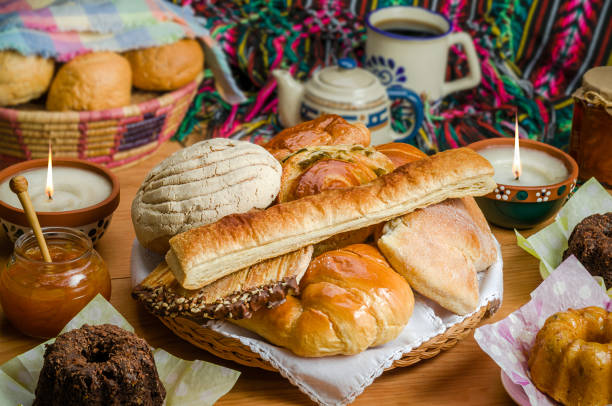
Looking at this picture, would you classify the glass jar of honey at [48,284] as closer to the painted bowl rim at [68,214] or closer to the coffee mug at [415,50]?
the painted bowl rim at [68,214]

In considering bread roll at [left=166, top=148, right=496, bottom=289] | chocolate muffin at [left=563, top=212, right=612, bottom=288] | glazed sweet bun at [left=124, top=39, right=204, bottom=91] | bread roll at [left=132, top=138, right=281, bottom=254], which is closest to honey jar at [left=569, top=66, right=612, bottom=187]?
chocolate muffin at [left=563, top=212, right=612, bottom=288]

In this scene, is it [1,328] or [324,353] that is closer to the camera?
[324,353]

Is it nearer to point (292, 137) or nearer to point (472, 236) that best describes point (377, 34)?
point (292, 137)

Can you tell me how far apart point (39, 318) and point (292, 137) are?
0.47 meters

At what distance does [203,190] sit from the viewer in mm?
946

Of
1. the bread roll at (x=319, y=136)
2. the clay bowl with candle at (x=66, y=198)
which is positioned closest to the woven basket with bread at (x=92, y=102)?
the clay bowl with candle at (x=66, y=198)

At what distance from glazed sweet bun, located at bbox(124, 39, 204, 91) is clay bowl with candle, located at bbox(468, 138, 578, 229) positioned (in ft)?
1.99

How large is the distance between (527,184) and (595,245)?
0.72 feet

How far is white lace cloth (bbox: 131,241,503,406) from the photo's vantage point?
84 centimetres

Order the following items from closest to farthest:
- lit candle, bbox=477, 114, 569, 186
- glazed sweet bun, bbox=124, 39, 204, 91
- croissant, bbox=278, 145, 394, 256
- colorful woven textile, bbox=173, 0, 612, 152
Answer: croissant, bbox=278, 145, 394, 256, lit candle, bbox=477, 114, 569, 186, glazed sweet bun, bbox=124, 39, 204, 91, colorful woven textile, bbox=173, 0, 612, 152

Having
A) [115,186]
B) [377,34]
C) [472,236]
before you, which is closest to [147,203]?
[115,186]

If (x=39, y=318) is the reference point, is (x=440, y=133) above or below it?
below

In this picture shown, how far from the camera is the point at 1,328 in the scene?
98cm

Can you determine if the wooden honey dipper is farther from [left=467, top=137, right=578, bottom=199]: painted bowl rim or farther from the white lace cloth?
[left=467, top=137, right=578, bottom=199]: painted bowl rim
